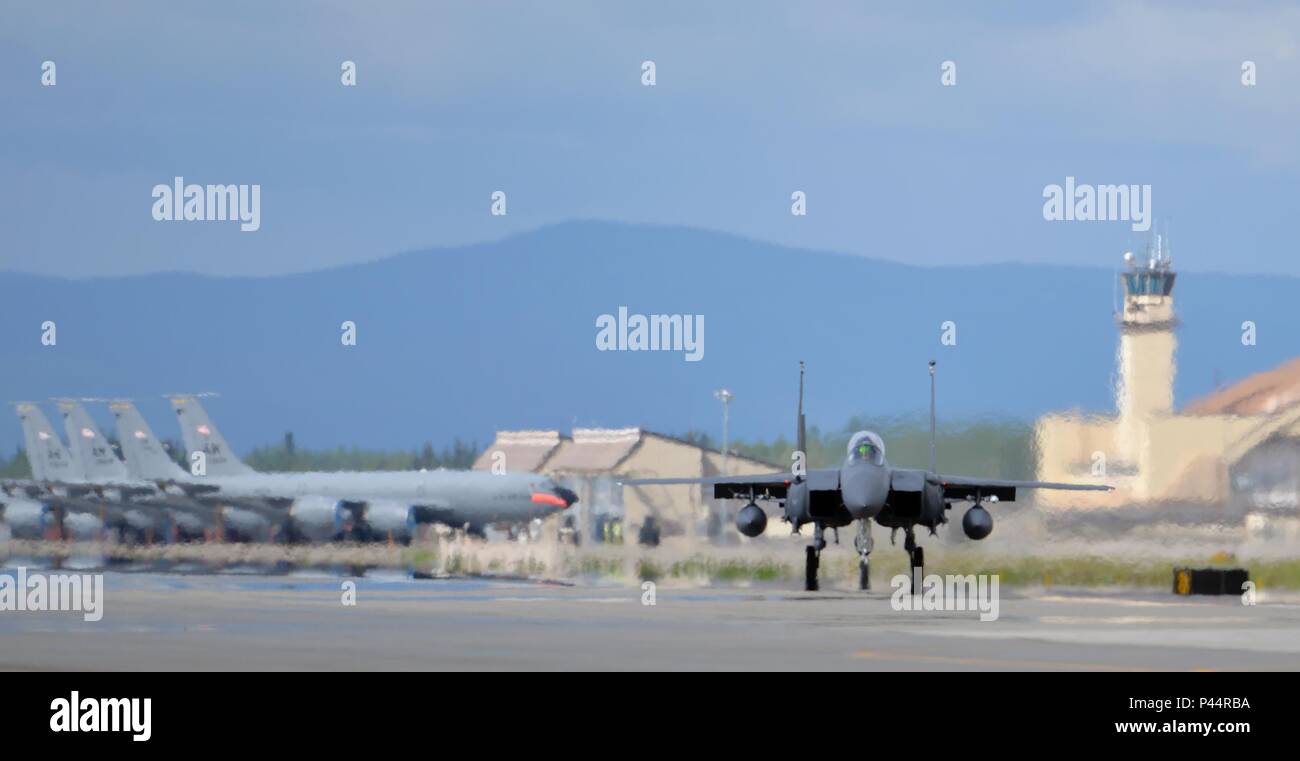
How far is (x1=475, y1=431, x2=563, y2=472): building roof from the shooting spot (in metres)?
89.6

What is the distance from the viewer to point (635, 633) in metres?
27.9

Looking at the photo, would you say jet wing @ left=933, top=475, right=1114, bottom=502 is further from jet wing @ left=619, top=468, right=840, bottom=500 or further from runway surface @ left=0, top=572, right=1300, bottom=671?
jet wing @ left=619, top=468, right=840, bottom=500

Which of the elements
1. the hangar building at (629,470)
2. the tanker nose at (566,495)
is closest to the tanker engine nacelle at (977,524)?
the hangar building at (629,470)

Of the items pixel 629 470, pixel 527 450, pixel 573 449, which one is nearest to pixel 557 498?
pixel 629 470

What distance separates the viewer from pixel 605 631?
28.4m

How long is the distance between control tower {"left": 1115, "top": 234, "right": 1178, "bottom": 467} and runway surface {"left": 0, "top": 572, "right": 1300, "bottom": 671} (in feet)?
23.5

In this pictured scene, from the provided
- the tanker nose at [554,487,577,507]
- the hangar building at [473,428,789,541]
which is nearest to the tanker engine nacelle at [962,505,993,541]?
the hangar building at [473,428,789,541]

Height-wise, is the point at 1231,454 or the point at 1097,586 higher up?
the point at 1231,454

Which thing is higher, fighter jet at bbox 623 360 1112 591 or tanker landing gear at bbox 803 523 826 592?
fighter jet at bbox 623 360 1112 591

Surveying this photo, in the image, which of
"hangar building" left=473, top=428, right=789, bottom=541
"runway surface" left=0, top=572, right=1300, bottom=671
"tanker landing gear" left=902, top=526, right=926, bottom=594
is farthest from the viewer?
"hangar building" left=473, top=428, right=789, bottom=541

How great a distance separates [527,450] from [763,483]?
158 ft
